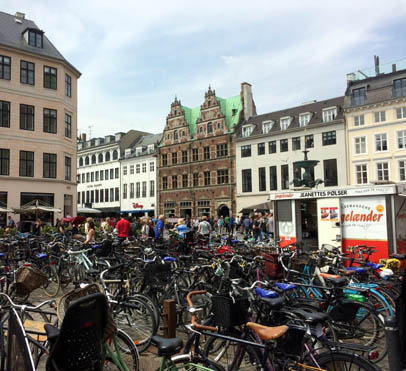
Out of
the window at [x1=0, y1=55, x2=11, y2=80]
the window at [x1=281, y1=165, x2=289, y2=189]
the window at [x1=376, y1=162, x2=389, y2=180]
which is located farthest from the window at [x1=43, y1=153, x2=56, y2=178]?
the window at [x1=376, y1=162, x2=389, y2=180]

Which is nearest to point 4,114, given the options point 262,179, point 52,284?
point 52,284

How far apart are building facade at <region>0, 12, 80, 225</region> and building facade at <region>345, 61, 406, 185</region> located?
79.8 ft

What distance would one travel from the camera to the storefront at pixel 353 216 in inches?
403

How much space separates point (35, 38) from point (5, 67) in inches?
141

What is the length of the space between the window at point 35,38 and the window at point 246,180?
919 inches

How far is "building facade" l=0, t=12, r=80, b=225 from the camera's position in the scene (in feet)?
86.0

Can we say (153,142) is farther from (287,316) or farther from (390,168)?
(287,316)

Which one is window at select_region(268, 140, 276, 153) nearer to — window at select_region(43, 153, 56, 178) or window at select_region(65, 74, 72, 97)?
window at select_region(65, 74, 72, 97)

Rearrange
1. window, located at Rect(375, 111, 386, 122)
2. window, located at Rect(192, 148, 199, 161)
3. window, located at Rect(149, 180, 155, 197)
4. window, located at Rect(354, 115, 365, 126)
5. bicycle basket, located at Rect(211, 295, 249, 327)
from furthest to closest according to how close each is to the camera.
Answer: window, located at Rect(149, 180, 155, 197)
window, located at Rect(192, 148, 199, 161)
window, located at Rect(354, 115, 365, 126)
window, located at Rect(375, 111, 386, 122)
bicycle basket, located at Rect(211, 295, 249, 327)

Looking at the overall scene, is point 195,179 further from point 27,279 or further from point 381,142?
point 27,279

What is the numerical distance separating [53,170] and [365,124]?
86.9 feet

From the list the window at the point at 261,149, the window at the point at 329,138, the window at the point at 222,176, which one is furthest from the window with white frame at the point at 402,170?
the window at the point at 222,176

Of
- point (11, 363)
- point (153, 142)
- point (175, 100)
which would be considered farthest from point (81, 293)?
point (153, 142)

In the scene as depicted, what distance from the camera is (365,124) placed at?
34750mm
